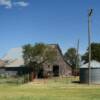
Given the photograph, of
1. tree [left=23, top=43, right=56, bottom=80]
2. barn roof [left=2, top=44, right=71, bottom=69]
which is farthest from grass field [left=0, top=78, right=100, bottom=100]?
barn roof [left=2, top=44, right=71, bottom=69]

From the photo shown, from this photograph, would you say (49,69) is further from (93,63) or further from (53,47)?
(93,63)

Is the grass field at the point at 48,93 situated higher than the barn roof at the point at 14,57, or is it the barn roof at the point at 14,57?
the barn roof at the point at 14,57

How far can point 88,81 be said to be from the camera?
54594 millimetres

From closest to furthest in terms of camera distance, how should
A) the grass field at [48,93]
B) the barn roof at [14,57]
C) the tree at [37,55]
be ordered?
the grass field at [48,93] < the tree at [37,55] < the barn roof at [14,57]

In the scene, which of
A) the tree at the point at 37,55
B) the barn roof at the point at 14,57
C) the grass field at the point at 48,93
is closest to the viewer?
the grass field at the point at 48,93

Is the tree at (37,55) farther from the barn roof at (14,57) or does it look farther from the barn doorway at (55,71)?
the barn doorway at (55,71)

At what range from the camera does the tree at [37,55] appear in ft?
248

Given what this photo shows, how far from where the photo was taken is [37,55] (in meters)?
75.9

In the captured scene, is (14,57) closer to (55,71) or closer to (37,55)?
(55,71)

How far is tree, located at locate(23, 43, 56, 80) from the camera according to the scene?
7550 cm

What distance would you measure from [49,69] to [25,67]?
5320mm

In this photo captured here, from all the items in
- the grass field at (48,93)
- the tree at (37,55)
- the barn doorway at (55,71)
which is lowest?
the grass field at (48,93)

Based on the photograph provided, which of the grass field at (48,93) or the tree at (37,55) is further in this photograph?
the tree at (37,55)

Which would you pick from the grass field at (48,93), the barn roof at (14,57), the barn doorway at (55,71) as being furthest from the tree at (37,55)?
the grass field at (48,93)
